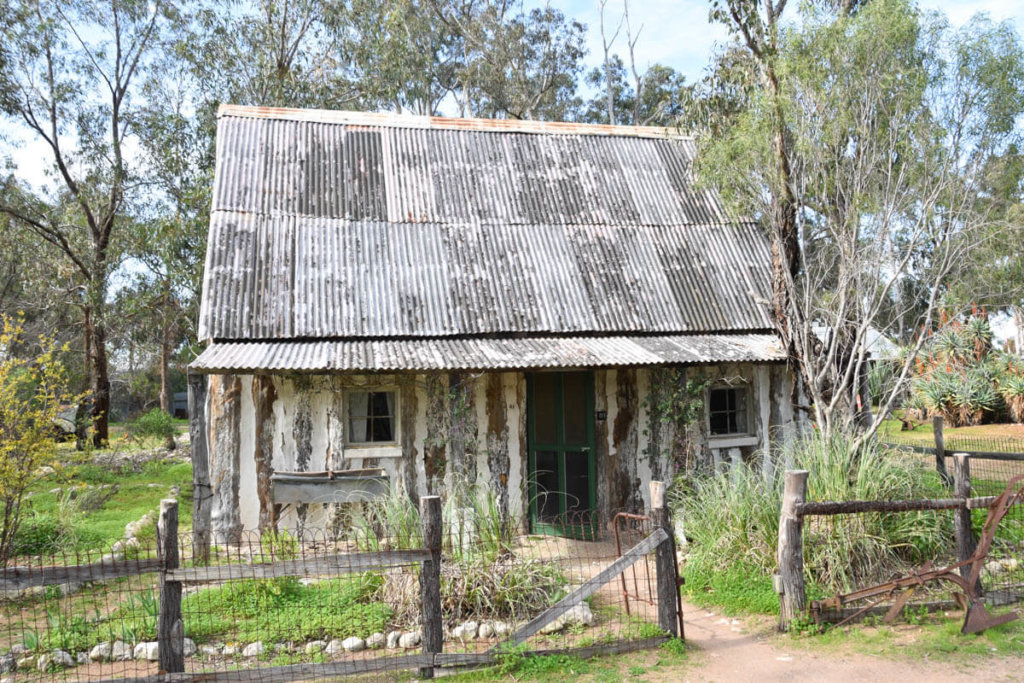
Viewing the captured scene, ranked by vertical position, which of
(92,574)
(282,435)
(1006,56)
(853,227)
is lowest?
(92,574)

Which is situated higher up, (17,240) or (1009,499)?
(17,240)

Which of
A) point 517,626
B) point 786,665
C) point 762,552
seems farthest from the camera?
point 762,552

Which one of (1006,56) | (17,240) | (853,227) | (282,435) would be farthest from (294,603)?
(17,240)

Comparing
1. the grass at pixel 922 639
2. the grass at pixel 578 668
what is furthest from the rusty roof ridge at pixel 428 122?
the grass at pixel 578 668

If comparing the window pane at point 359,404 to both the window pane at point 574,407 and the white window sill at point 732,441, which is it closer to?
the window pane at point 574,407

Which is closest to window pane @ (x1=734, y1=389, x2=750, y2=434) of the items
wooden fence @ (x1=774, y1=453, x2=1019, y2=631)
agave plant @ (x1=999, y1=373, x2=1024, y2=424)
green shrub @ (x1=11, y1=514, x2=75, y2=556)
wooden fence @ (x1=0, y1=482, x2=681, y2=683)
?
wooden fence @ (x1=774, y1=453, x2=1019, y2=631)

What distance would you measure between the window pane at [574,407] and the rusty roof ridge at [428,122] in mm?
Result: 5057

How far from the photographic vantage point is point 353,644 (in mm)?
6004

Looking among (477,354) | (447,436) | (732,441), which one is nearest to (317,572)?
(447,436)

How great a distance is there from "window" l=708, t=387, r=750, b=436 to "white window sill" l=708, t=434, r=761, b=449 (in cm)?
13

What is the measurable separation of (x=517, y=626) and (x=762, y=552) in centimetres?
248

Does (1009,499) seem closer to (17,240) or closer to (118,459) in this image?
(118,459)

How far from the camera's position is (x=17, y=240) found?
21438 mm

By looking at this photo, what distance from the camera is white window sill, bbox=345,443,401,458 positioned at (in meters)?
9.41
